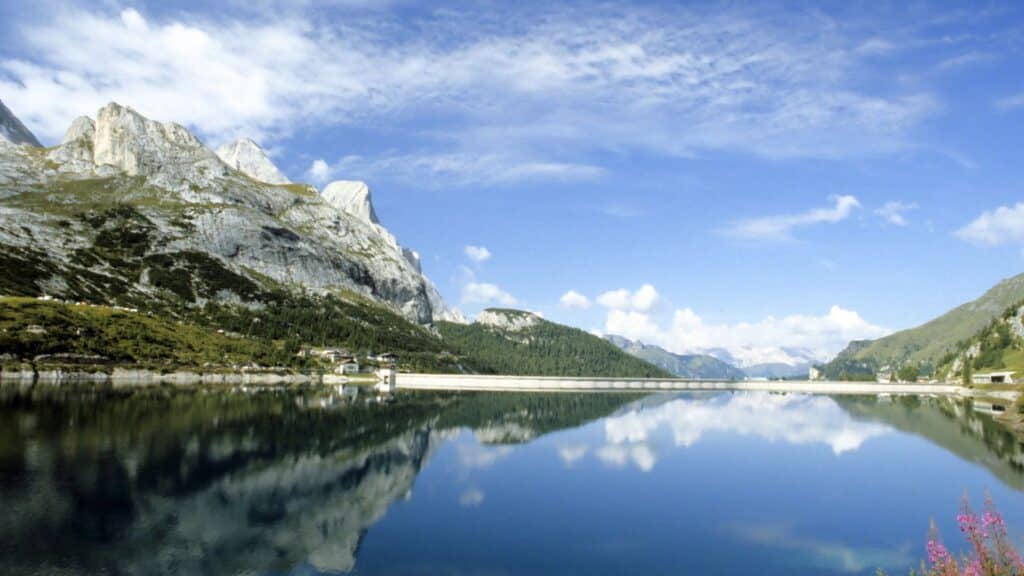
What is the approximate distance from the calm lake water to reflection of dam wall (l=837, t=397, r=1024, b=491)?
0.49 meters

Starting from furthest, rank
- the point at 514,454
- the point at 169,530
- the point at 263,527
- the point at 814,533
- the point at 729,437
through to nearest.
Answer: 1. the point at 729,437
2. the point at 514,454
3. the point at 814,533
4. the point at 263,527
5. the point at 169,530

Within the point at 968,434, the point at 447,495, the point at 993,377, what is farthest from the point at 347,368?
the point at 993,377

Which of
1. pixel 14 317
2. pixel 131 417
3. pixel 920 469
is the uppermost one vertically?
pixel 14 317

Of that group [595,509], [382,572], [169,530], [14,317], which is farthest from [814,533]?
[14,317]

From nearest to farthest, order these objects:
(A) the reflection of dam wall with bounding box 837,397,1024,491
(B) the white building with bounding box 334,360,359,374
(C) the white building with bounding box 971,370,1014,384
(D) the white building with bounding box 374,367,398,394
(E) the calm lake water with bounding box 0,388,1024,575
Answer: (E) the calm lake water with bounding box 0,388,1024,575
(A) the reflection of dam wall with bounding box 837,397,1024,491
(D) the white building with bounding box 374,367,398,394
(C) the white building with bounding box 971,370,1014,384
(B) the white building with bounding box 334,360,359,374

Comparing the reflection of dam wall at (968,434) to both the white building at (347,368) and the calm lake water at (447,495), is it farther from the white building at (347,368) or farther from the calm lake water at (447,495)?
the white building at (347,368)

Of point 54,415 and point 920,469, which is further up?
point 54,415

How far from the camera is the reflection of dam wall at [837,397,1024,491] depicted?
172ft

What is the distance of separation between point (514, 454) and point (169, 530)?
112 feet

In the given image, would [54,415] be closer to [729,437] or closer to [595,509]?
[595,509]

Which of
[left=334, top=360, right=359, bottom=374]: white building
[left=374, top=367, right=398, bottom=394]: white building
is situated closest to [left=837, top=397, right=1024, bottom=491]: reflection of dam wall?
[left=374, top=367, right=398, bottom=394]: white building

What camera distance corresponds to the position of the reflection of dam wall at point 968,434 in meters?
52.4

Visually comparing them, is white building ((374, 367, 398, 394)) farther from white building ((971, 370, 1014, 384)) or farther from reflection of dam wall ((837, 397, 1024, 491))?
white building ((971, 370, 1014, 384))

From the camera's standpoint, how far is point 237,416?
68312 mm
